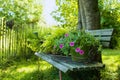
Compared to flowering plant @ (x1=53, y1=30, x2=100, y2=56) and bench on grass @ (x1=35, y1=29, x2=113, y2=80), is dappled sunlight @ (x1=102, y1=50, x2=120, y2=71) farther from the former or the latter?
flowering plant @ (x1=53, y1=30, x2=100, y2=56)

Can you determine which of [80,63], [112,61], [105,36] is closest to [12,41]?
[112,61]

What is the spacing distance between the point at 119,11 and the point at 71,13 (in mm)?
4937

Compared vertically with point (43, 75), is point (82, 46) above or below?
above

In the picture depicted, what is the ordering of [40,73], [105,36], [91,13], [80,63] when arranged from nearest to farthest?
[80,63] < [105,36] < [40,73] < [91,13]

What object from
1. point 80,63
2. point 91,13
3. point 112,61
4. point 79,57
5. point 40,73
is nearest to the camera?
point 80,63

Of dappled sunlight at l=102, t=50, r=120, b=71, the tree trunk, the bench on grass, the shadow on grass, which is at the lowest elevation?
the shadow on grass

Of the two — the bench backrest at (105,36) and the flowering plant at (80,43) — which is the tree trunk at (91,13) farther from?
the flowering plant at (80,43)

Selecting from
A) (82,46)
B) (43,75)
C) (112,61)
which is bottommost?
(43,75)

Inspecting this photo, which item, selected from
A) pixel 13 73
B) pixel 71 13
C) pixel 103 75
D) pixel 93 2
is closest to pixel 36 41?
pixel 13 73

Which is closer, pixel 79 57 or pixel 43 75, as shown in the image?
pixel 79 57

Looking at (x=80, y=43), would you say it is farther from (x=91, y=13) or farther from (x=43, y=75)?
(x=91, y=13)

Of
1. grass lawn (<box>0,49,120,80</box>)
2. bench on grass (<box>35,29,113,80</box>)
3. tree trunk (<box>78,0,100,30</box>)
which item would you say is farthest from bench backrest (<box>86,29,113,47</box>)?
tree trunk (<box>78,0,100,30</box>)

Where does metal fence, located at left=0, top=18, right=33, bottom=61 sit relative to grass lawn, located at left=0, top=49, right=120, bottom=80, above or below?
above

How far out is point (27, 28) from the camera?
8766 millimetres
